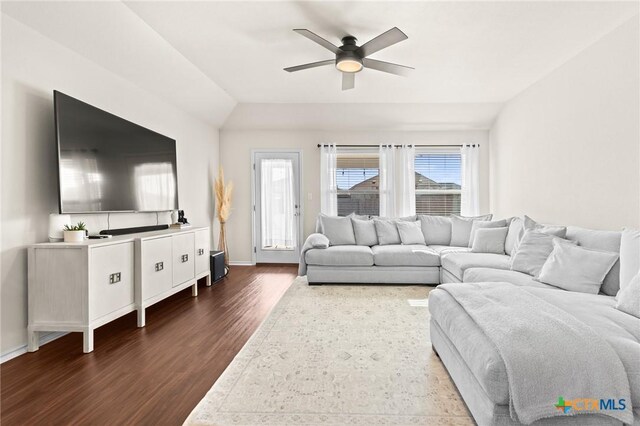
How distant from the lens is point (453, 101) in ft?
16.7

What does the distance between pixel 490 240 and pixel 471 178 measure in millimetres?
1980

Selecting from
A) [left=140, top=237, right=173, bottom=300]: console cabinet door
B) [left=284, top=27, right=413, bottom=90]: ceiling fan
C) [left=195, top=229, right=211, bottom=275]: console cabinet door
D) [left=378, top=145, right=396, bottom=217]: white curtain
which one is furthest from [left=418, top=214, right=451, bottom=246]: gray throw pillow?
[left=140, top=237, right=173, bottom=300]: console cabinet door

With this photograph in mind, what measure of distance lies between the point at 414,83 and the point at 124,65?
343 centimetres

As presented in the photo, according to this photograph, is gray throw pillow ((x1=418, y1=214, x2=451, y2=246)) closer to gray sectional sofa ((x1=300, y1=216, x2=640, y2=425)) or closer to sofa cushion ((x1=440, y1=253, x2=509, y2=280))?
gray sectional sofa ((x1=300, y1=216, x2=640, y2=425))

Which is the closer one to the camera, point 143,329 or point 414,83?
point 143,329

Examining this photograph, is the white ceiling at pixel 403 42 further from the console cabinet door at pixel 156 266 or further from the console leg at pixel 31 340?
the console leg at pixel 31 340

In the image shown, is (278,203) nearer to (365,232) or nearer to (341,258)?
(365,232)

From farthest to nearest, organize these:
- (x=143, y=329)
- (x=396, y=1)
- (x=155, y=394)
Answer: (x=143, y=329)
(x=396, y=1)
(x=155, y=394)

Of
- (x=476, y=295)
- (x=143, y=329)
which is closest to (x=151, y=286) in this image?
(x=143, y=329)

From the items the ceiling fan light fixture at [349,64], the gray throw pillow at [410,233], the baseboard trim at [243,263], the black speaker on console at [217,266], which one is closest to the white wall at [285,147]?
the baseboard trim at [243,263]

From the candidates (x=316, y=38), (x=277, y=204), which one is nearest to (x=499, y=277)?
(x=316, y=38)

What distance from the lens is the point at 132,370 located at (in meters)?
2.10

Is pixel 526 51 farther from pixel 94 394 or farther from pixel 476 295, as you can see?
pixel 94 394

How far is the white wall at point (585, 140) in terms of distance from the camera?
2.84m
